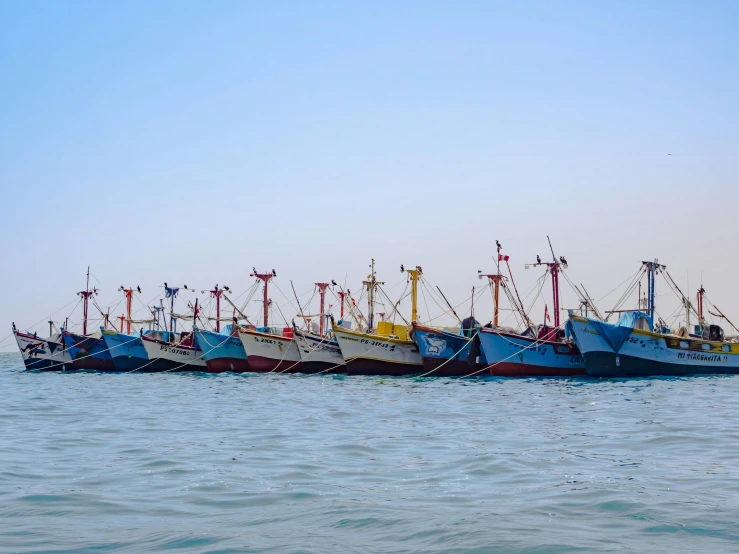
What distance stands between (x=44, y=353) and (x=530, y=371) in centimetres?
3891

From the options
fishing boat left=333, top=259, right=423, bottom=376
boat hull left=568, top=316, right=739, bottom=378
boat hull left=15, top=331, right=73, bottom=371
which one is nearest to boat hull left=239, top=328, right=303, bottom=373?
fishing boat left=333, top=259, right=423, bottom=376

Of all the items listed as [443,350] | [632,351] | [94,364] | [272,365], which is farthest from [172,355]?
[632,351]

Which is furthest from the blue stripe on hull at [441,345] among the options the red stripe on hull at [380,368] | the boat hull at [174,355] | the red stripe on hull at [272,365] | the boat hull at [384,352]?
the boat hull at [174,355]

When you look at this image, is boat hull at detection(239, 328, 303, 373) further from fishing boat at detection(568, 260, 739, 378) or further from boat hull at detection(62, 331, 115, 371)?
fishing boat at detection(568, 260, 739, 378)

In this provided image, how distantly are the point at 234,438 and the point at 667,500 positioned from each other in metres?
9.05

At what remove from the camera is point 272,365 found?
5234 centimetres

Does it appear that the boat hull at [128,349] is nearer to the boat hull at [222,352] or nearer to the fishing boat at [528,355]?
the boat hull at [222,352]

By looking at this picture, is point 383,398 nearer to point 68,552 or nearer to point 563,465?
point 563,465

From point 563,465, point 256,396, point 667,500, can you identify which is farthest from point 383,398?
point 667,500

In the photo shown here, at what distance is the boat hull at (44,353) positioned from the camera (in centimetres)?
6206

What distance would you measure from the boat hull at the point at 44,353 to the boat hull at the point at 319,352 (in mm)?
21161

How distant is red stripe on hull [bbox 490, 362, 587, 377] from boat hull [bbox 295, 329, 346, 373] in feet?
37.4

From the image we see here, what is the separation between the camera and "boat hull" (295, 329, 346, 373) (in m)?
51.2

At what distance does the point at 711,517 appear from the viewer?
30.6ft
